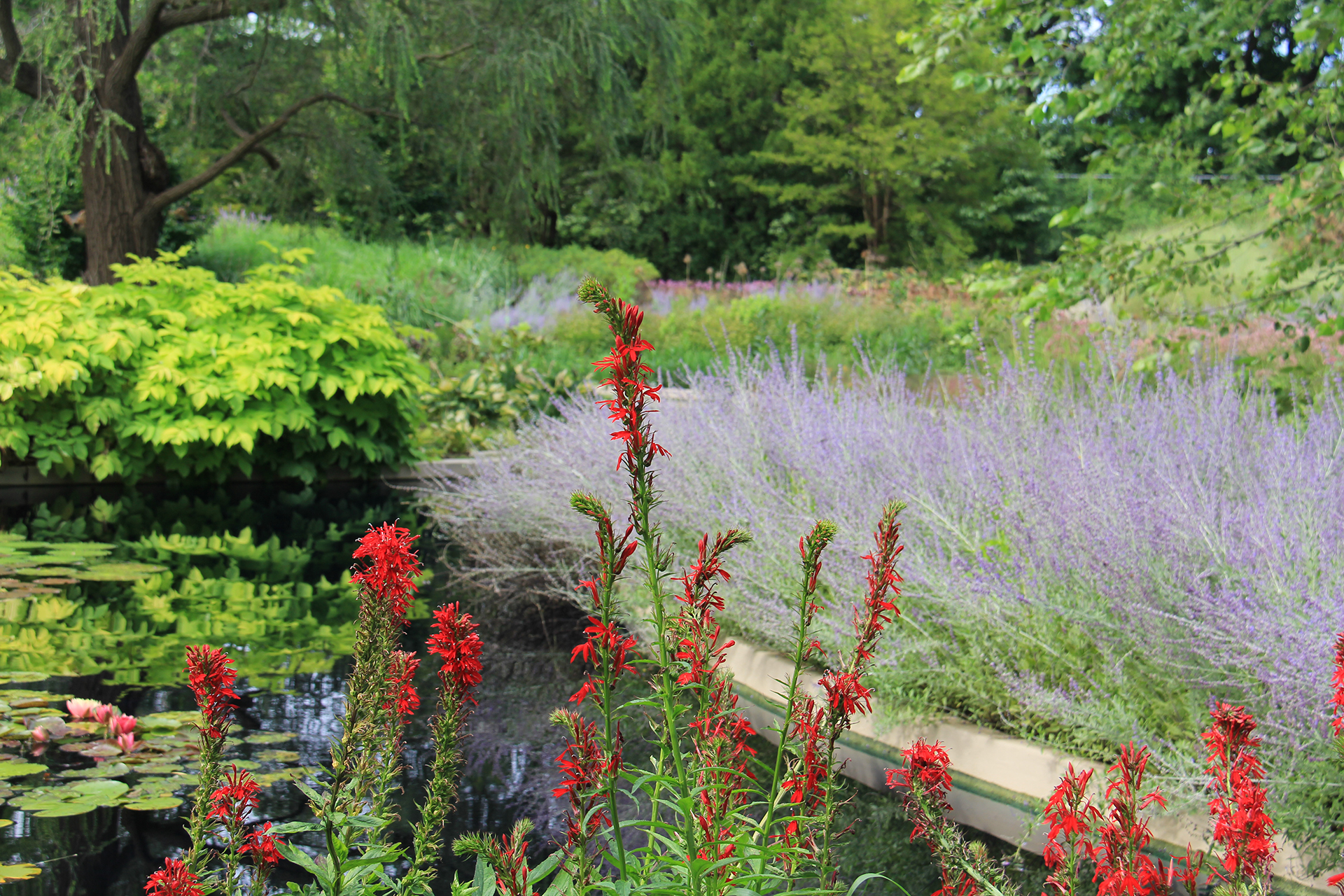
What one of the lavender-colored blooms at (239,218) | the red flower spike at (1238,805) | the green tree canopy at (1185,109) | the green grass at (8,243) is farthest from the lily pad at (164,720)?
the lavender-colored blooms at (239,218)

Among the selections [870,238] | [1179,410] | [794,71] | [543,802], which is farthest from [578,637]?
[794,71]

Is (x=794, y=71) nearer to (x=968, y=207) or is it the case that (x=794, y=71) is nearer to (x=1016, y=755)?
(x=968, y=207)

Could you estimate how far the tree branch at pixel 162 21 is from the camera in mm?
10469

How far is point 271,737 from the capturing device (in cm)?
308

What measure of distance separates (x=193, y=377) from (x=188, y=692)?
13.6 feet

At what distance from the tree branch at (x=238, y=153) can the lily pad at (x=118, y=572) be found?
277 inches

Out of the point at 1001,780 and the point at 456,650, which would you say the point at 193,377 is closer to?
the point at 1001,780

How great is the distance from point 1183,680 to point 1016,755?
→ 0.49 meters

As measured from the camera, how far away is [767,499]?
3.74 meters

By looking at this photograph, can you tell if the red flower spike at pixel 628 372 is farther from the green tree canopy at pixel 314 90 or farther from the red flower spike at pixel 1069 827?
the green tree canopy at pixel 314 90

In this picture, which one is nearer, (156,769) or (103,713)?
(156,769)

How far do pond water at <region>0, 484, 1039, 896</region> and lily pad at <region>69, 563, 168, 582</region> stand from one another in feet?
0.04

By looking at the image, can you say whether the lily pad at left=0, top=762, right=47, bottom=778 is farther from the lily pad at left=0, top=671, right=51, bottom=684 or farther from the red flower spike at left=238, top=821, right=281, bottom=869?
the red flower spike at left=238, top=821, right=281, bottom=869

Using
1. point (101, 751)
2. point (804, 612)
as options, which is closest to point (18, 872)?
point (101, 751)
